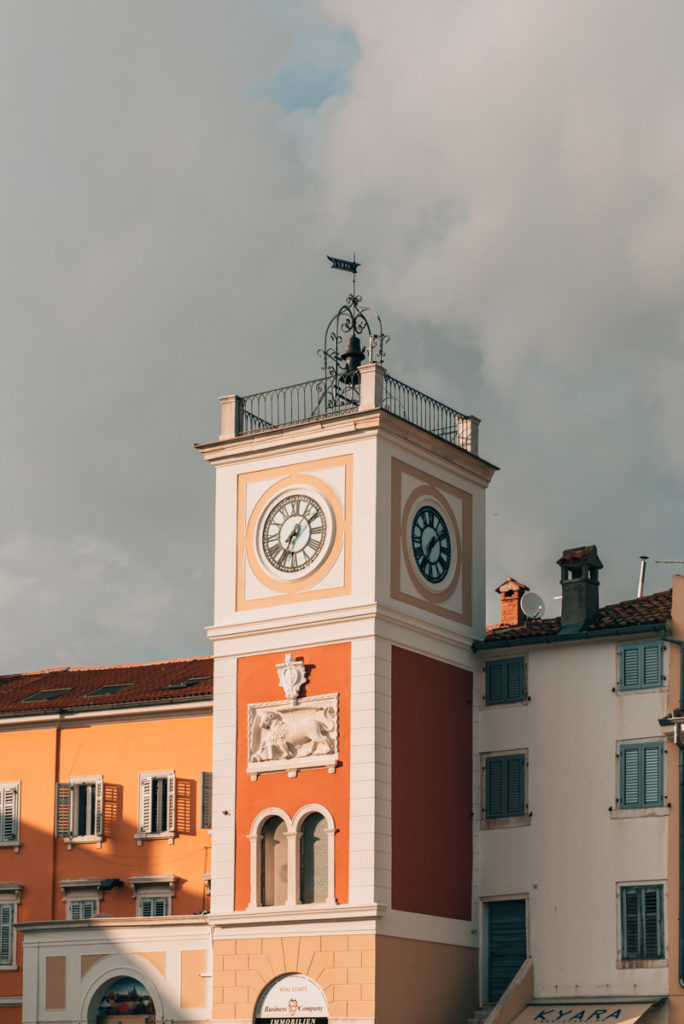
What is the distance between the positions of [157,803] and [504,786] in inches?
438

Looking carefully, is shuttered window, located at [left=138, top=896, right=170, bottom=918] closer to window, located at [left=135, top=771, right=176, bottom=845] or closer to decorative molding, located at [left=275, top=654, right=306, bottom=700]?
window, located at [left=135, top=771, right=176, bottom=845]

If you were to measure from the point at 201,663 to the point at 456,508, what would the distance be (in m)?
12.5

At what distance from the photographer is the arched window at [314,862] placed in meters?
44.8

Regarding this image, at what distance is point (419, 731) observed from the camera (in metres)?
46.2

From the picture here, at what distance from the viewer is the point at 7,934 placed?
54.4 m

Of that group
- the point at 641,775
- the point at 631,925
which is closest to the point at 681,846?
the point at 641,775

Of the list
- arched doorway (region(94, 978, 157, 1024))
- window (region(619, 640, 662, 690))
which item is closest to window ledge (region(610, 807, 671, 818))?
window (region(619, 640, 662, 690))

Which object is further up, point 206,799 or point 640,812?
point 206,799

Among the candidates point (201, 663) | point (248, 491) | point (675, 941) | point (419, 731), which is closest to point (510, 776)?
point (419, 731)

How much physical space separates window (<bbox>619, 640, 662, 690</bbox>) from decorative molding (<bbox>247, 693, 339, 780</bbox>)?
23.2ft

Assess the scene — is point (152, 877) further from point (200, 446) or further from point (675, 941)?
point (675, 941)

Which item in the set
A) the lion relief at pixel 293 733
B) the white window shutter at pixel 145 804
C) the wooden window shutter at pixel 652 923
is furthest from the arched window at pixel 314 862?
the white window shutter at pixel 145 804

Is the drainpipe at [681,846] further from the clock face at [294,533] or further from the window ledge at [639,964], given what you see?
the clock face at [294,533]

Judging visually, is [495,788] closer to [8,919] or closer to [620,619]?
[620,619]
